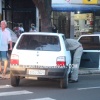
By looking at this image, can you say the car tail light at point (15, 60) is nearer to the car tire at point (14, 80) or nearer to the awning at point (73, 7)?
the car tire at point (14, 80)

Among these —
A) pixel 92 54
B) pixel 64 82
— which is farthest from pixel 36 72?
pixel 92 54

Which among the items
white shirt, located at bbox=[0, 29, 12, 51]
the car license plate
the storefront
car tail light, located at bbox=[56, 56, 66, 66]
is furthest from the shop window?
the storefront

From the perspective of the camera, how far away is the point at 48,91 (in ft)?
35.1

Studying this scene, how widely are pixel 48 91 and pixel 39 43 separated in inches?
57.9

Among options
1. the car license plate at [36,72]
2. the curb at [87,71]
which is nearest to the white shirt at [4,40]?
the car license plate at [36,72]

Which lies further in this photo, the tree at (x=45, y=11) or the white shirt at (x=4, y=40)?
the tree at (x=45, y=11)

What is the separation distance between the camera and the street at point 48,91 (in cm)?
981

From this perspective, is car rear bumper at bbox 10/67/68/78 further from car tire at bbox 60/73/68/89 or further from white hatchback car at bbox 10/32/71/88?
car tire at bbox 60/73/68/89

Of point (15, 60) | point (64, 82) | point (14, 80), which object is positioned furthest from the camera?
point (14, 80)

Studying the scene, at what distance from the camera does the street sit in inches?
386

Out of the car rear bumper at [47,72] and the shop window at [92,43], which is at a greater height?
the shop window at [92,43]

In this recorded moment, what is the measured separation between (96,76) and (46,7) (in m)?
3.47

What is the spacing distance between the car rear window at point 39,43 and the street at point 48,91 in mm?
1164

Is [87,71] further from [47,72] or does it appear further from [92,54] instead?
[47,72]
